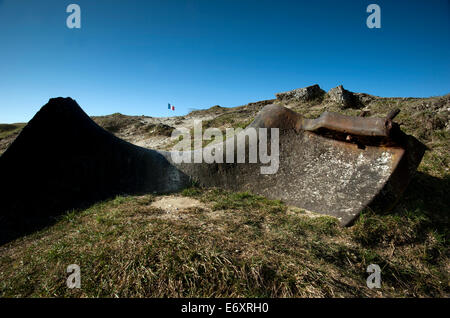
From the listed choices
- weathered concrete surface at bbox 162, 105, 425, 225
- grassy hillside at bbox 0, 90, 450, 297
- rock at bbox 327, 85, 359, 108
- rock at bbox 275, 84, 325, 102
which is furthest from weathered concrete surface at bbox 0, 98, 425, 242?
rock at bbox 275, 84, 325, 102

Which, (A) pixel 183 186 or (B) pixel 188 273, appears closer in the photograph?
(B) pixel 188 273

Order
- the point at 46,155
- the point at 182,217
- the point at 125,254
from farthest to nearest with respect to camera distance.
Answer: the point at 46,155 → the point at 182,217 → the point at 125,254

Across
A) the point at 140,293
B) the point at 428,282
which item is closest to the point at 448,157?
the point at 428,282

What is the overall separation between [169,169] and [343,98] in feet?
19.1

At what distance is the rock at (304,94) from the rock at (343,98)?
95cm

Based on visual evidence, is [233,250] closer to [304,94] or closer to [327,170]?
[327,170]

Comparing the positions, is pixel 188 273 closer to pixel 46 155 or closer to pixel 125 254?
pixel 125 254

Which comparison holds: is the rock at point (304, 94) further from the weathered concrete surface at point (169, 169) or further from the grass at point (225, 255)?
the grass at point (225, 255)

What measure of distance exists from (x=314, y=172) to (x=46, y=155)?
3799 mm

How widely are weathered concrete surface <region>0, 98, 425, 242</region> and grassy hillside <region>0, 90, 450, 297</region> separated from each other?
26 centimetres

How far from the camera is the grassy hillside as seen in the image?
1.40 m

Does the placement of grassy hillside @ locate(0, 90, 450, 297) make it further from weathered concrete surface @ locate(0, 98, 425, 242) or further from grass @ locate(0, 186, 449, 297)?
weathered concrete surface @ locate(0, 98, 425, 242)
